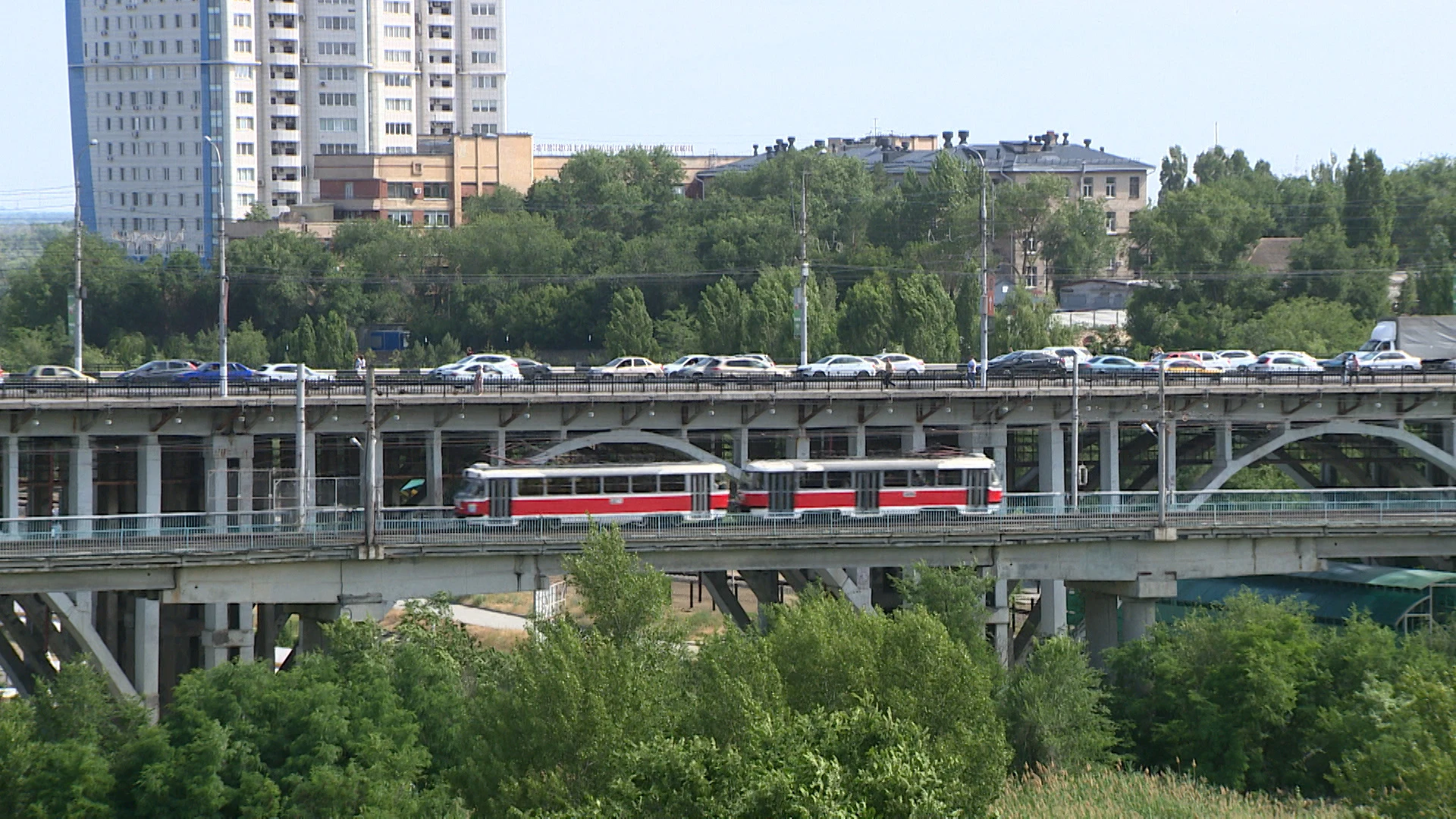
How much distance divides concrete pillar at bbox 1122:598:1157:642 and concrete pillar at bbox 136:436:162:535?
26.8m

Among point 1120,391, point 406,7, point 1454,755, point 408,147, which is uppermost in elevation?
point 406,7

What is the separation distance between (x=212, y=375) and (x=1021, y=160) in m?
86.1

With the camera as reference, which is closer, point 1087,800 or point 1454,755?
point 1454,755

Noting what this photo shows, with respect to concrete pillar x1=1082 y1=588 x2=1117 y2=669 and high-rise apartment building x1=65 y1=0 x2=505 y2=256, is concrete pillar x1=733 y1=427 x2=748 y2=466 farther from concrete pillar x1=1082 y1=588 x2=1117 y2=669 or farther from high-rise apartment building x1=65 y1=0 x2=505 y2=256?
high-rise apartment building x1=65 y1=0 x2=505 y2=256

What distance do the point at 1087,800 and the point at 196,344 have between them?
85945 mm

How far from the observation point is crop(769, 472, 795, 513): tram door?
50.7 metres

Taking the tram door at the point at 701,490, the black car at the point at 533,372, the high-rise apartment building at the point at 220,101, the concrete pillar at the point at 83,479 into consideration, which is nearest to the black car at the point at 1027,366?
the tram door at the point at 701,490

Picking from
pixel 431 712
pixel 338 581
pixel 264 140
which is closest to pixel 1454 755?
pixel 431 712

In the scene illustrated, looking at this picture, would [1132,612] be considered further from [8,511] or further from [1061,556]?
[8,511]

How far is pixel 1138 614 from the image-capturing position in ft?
169

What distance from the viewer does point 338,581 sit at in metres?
45.5

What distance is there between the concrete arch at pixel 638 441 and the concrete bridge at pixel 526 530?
0.08m

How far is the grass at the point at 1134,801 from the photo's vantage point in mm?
34250

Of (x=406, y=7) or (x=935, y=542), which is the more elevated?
(x=406, y=7)
